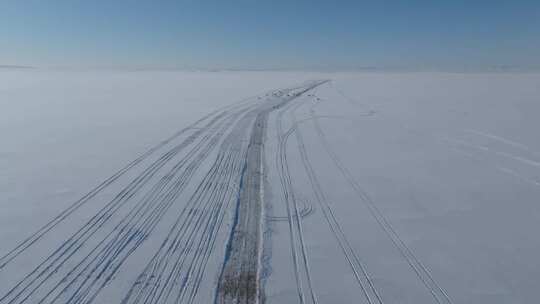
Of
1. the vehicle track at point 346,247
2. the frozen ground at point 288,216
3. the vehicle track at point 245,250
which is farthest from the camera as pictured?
the frozen ground at point 288,216

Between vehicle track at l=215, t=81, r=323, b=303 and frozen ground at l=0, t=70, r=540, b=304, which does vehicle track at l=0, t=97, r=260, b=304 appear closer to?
frozen ground at l=0, t=70, r=540, b=304

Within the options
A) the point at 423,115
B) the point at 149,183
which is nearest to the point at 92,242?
the point at 149,183

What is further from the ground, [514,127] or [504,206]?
[514,127]

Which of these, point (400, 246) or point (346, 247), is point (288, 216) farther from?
point (400, 246)

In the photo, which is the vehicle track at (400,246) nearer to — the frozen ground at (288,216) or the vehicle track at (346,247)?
the frozen ground at (288,216)

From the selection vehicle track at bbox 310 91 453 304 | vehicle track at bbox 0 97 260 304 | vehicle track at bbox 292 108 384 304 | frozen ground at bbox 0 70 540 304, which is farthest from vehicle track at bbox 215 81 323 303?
vehicle track at bbox 310 91 453 304

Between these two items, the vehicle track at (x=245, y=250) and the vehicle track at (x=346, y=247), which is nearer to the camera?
the vehicle track at (x=245, y=250)

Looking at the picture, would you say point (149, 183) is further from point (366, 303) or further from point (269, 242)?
point (366, 303)

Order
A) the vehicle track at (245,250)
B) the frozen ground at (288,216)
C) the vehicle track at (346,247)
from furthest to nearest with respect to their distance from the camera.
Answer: the frozen ground at (288,216)
the vehicle track at (346,247)
the vehicle track at (245,250)

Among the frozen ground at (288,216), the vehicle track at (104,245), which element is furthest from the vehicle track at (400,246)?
the vehicle track at (104,245)
